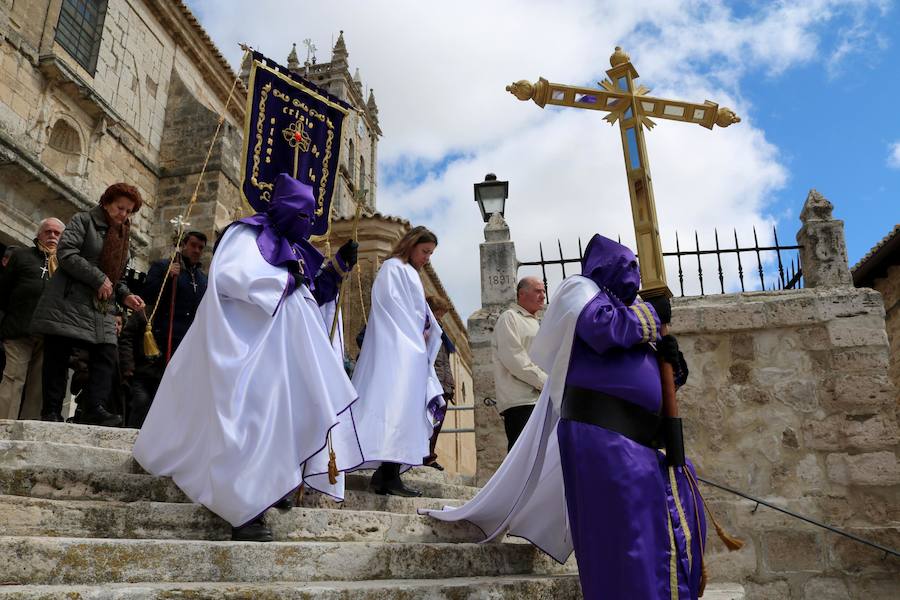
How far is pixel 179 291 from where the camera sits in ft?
19.0

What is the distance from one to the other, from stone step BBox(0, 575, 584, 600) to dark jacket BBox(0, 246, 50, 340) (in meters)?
3.84

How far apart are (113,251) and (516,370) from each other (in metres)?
2.92

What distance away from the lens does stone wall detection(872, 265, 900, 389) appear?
11.7 meters

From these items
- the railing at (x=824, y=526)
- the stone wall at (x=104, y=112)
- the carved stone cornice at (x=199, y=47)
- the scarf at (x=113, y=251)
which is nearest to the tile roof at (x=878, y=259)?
the railing at (x=824, y=526)

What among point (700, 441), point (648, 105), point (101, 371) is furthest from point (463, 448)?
point (648, 105)

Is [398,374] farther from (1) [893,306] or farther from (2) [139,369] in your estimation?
(1) [893,306]

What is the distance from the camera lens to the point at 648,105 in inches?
156

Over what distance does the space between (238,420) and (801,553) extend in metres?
4.46

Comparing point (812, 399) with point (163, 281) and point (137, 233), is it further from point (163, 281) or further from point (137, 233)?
point (137, 233)

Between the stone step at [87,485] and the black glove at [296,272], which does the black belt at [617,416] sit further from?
the stone step at [87,485]

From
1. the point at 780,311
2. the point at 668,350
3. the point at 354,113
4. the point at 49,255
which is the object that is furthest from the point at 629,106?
the point at 354,113

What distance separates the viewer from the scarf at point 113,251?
489 cm

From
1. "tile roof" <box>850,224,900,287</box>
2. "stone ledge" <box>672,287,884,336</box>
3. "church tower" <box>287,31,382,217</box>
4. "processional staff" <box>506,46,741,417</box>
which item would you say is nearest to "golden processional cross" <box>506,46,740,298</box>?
"processional staff" <box>506,46,741,417</box>

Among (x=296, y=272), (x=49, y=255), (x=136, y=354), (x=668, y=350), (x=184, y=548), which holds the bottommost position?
(x=184, y=548)
